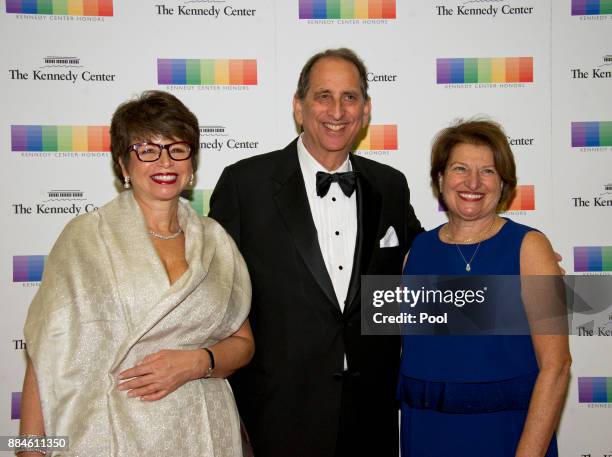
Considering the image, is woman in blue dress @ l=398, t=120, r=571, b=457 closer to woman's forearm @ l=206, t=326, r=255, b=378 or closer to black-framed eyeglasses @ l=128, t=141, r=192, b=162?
woman's forearm @ l=206, t=326, r=255, b=378

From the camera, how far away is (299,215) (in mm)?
2715

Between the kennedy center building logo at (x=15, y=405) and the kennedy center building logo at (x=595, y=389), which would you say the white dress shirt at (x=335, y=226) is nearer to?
the kennedy center building logo at (x=595, y=389)

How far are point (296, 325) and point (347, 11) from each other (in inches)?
90.8

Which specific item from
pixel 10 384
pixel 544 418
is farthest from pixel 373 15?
pixel 10 384

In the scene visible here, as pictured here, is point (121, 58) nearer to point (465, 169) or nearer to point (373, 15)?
point (373, 15)

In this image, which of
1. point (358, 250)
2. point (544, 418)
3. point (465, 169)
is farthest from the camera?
point (358, 250)

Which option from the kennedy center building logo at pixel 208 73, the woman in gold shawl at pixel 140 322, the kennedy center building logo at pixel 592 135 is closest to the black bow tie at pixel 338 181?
the woman in gold shawl at pixel 140 322

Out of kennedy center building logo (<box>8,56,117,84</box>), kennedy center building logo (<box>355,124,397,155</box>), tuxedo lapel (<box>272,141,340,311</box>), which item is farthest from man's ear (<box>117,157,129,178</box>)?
kennedy center building logo (<box>355,124,397,155</box>)

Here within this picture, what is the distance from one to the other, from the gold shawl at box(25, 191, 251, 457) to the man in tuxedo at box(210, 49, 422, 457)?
1.55ft

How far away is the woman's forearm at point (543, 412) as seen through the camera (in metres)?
2.24

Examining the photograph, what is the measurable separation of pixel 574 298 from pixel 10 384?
13.1ft

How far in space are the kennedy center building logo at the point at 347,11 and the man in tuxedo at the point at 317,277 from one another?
41.5 inches

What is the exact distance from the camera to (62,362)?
2006 millimetres

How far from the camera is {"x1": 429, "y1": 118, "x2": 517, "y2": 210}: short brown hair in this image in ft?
8.17
